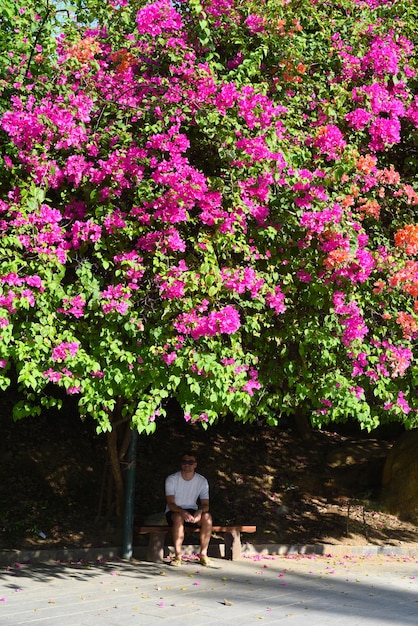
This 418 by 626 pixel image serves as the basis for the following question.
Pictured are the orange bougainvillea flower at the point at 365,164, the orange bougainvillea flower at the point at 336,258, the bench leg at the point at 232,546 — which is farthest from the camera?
the bench leg at the point at 232,546

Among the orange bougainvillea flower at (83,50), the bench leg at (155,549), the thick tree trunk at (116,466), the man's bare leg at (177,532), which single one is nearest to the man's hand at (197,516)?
the man's bare leg at (177,532)

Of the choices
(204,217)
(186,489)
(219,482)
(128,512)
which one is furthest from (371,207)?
(219,482)

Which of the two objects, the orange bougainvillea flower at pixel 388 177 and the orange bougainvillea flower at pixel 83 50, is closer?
the orange bougainvillea flower at pixel 83 50

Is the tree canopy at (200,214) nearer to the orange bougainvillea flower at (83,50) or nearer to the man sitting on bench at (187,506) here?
the orange bougainvillea flower at (83,50)

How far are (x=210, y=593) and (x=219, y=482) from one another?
17.2 feet

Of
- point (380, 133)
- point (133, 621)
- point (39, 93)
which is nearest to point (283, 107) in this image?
point (380, 133)

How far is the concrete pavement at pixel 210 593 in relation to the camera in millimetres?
6340

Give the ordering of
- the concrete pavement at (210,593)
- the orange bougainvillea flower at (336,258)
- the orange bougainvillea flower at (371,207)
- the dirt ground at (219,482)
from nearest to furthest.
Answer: the concrete pavement at (210,593), the orange bougainvillea flower at (336,258), the orange bougainvillea flower at (371,207), the dirt ground at (219,482)

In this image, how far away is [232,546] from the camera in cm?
959

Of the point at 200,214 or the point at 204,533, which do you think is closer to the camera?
the point at 200,214

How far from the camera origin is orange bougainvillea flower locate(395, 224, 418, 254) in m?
8.07

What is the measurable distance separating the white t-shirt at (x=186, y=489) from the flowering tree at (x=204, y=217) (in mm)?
1336

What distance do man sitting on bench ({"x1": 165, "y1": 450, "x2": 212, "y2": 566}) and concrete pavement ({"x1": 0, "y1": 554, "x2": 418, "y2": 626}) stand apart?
29 centimetres

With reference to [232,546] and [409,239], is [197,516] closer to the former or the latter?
[232,546]
